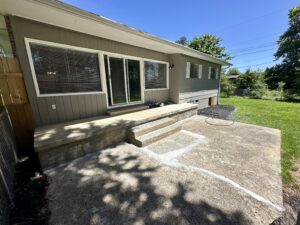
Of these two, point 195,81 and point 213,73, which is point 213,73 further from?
point 195,81

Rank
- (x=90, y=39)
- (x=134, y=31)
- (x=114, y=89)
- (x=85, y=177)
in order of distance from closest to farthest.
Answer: (x=85, y=177)
(x=134, y=31)
(x=90, y=39)
(x=114, y=89)

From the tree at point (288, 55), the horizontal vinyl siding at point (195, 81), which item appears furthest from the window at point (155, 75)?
the tree at point (288, 55)

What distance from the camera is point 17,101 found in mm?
3061

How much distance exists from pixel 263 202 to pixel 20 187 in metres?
3.35

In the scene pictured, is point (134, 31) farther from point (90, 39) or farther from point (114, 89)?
point (114, 89)

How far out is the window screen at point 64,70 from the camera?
3.30m

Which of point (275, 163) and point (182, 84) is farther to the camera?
point (182, 84)

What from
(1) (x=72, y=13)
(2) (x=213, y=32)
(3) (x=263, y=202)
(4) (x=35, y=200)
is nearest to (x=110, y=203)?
(4) (x=35, y=200)

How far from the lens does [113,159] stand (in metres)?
2.77

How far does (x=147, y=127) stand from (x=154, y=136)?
0.33m

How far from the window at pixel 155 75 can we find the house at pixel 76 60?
0.04 metres

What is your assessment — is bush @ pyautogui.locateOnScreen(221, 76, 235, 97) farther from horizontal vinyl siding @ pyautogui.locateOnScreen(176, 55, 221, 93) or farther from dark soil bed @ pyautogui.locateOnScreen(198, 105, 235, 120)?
dark soil bed @ pyautogui.locateOnScreen(198, 105, 235, 120)

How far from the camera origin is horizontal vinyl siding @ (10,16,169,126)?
2.99 metres

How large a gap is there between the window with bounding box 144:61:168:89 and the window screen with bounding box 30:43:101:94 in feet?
7.18
